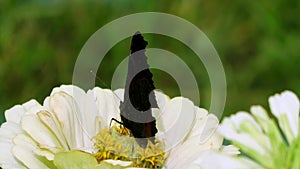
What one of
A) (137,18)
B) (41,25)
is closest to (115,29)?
(137,18)

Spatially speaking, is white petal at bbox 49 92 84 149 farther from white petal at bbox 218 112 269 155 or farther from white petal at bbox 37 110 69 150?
white petal at bbox 218 112 269 155

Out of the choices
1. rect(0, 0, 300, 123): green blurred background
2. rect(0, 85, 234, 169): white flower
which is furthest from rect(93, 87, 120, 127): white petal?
rect(0, 0, 300, 123): green blurred background

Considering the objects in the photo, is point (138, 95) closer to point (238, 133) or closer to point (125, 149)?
point (125, 149)

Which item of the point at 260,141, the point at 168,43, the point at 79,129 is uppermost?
the point at 168,43

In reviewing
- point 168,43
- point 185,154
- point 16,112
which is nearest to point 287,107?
point 185,154

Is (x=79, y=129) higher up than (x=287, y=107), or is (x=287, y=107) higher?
(x=79, y=129)

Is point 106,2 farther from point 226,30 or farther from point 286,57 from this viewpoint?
point 286,57
